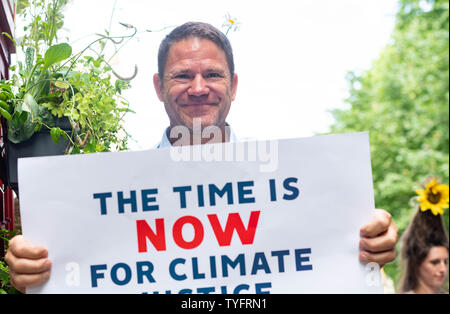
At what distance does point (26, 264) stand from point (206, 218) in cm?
56

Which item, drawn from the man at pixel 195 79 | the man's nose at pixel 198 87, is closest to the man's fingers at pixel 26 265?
the man at pixel 195 79

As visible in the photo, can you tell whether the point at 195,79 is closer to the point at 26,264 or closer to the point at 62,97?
the point at 62,97

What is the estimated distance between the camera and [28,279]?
6.00 ft

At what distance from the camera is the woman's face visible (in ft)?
16.4

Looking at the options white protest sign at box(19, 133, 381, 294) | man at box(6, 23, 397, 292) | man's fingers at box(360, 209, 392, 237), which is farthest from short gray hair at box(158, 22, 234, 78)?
man's fingers at box(360, 209, 392, 237)

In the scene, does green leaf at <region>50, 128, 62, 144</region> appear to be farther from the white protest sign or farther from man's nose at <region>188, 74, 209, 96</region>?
man's nose at <region>188, 74, 209, 96</region>

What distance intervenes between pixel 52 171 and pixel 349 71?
2117 centimetres

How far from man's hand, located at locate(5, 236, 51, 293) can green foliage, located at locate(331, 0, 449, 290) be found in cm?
1418

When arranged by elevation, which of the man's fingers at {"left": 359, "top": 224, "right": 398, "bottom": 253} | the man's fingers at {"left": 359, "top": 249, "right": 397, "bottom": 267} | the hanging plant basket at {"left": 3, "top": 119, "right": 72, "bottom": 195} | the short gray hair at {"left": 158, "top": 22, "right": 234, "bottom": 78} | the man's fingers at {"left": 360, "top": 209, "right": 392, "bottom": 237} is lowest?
the man's fingers at {"left": 359, "top": 249, "right": 397, "bottom": 267}

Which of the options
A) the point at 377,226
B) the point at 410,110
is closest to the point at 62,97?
the point at 377,226

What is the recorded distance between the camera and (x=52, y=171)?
191cm

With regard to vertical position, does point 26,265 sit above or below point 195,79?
below
